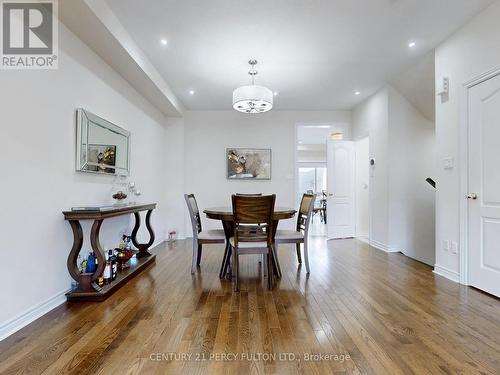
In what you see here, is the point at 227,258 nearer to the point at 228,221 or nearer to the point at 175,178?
the point at 228,221

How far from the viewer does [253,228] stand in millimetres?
2818

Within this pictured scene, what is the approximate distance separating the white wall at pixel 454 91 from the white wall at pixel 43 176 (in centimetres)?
400

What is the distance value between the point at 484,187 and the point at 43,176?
405cm

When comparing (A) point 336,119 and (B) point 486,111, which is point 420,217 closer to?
(B) point 486,111

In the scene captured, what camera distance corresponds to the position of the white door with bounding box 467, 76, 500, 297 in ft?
8.25

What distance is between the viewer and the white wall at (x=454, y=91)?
2.59 metres

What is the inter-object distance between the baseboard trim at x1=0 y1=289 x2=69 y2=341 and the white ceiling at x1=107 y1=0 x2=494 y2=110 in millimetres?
2719

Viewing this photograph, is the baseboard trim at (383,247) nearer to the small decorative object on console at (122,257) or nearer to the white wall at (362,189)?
the white wall at (362,189)

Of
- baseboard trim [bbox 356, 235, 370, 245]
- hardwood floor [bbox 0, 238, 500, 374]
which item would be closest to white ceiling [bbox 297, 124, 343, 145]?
baseboard trim [bbox 356, 235, 370, 245]

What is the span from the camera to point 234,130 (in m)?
5.86

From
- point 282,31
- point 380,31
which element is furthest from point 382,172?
point 282,31

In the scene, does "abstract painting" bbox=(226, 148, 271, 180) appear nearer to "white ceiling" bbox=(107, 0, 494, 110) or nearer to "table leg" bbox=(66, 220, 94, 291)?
"white ceiling" bbox=(107, 0, 494, 110)

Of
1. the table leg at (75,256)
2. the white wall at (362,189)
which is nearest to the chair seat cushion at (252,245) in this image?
the table leg at (75,256)

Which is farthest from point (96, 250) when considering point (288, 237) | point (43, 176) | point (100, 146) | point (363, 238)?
point (363, 238)
